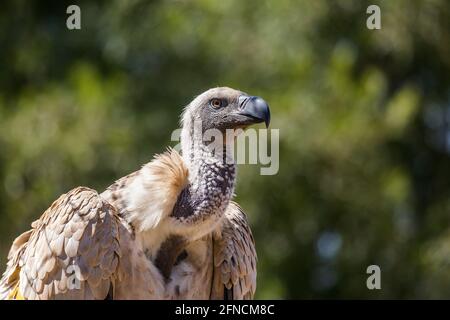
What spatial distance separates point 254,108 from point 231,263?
1030mm

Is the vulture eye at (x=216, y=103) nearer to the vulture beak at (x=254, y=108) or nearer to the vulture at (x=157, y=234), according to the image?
the vulture at (x=157, y=234)

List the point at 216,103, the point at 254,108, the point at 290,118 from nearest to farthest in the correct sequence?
the point at 254,108, the point at 216,103, the point at 290,118

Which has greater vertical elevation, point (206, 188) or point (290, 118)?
point (290, 118)

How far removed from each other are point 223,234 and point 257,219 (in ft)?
23.4

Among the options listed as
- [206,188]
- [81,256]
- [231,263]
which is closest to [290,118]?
[231,263]

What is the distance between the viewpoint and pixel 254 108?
23.1ft

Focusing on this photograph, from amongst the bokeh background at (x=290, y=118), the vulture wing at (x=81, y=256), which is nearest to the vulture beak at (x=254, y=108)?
the vulture wing at (x=81, y=256)

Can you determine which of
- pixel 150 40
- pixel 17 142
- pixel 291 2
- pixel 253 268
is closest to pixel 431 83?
pixel 291 2

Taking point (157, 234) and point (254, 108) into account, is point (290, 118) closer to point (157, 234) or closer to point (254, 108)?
point (254, 108)

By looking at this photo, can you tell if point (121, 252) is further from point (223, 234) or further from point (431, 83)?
point (431, 83)

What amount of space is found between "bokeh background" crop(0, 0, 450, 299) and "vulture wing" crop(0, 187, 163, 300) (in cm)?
611

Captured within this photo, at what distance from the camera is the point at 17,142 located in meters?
14.4

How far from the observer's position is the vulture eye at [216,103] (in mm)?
7156

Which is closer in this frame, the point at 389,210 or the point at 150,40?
the point at 389,210
